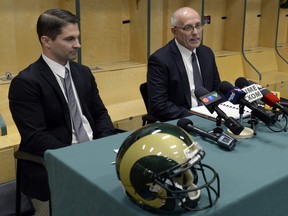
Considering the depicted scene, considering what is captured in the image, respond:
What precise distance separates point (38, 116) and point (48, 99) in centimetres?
10

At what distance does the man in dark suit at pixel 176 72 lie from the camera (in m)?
2.48

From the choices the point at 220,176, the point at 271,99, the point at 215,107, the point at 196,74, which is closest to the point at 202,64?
the point at 196,74

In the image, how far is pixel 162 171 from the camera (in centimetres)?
98

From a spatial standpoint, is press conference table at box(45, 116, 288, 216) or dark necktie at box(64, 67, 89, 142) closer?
press conference table at box(45, 116, 288, 216)

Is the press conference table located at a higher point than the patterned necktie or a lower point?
lower

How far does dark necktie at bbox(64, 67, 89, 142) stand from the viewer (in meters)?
2.07

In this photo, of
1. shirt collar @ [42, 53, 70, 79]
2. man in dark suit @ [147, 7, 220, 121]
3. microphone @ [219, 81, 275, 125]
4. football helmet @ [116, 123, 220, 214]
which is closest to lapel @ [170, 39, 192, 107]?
man in dark suit @ [147, 7, 220, 121]

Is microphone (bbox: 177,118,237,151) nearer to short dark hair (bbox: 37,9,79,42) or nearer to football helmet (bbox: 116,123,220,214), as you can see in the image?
football helmet (bbox: 116,123,220,214)

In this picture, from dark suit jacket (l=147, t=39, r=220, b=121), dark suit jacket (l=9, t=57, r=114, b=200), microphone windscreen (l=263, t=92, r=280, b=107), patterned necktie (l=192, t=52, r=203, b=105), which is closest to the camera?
microphone windscreen (l=263, t=92, r=280, b=107)

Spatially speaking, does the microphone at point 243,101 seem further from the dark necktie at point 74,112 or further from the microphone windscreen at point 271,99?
the dark necktie at point 74,112

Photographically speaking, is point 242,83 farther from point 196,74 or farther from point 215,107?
point 196,74

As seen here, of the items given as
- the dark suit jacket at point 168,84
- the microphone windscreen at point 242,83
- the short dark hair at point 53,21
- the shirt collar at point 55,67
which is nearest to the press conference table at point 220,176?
the microphone windscreen at point 242,83

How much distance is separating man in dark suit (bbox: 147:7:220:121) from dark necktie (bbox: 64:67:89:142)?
0.57 meters

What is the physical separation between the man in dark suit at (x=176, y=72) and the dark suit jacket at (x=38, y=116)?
68 centimetres
